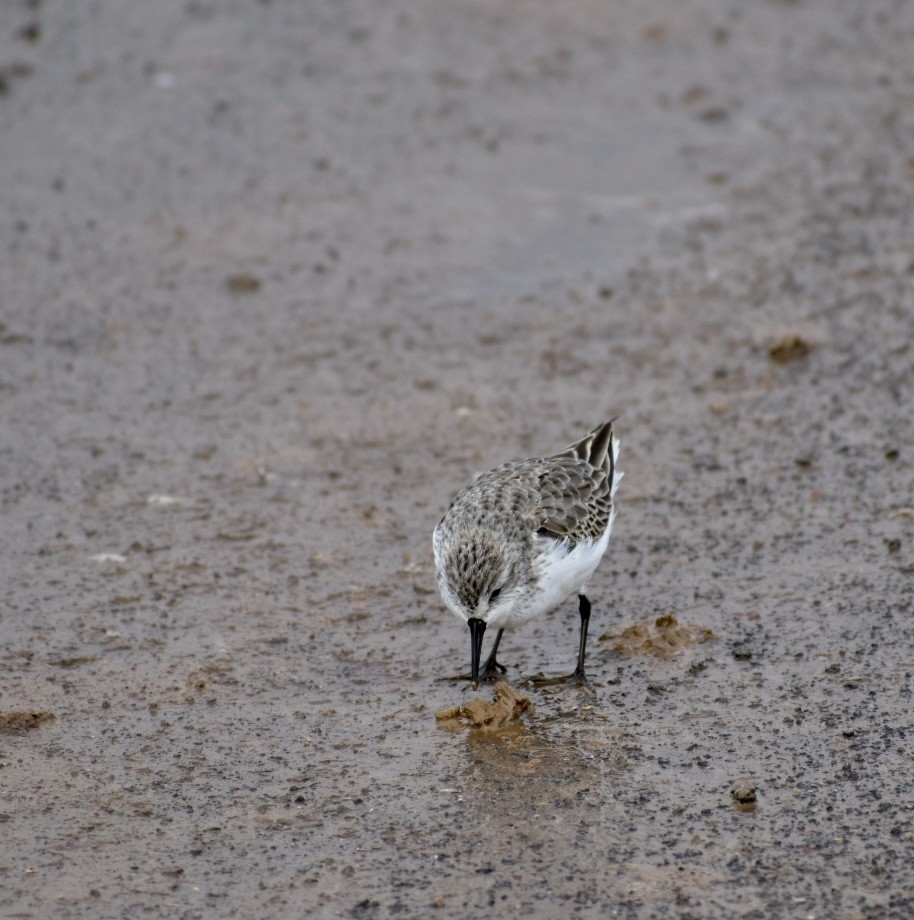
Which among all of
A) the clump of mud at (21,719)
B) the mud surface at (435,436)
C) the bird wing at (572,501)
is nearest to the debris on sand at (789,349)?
the mud surface at (435,436)

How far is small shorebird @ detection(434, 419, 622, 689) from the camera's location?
6211mm

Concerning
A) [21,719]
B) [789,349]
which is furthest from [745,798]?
[789,349]

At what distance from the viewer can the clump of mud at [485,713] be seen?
20.2 ft

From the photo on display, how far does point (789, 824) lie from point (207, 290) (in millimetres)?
6533

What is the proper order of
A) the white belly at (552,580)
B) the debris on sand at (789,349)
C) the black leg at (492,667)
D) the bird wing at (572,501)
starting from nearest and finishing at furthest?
the white belly at (552,580)
the bird wing at (572,501)
the black leg at (492,667)
the debris on sand at (789,349)

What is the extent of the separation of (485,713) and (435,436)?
2.99 metres

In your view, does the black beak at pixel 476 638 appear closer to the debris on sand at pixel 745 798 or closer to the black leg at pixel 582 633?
the black leg at pixel 582 633

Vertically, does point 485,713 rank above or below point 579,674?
above

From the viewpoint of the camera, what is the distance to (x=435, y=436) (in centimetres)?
888

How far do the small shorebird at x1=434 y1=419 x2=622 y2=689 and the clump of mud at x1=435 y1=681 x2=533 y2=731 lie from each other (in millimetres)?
128

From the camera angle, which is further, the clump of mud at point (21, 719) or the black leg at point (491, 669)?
the black leg at point (491, 669)

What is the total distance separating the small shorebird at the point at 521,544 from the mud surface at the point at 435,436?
0.48 m

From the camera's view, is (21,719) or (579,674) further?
(579,674)

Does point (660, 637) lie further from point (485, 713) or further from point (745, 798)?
point (745, 798)
